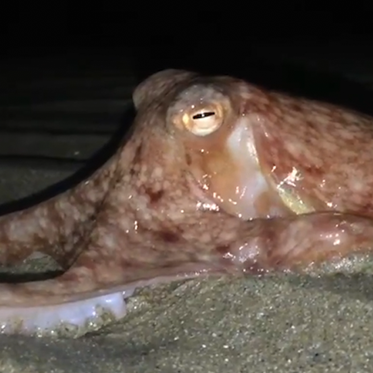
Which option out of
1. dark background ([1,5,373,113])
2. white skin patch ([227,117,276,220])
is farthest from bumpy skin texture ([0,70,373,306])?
dark background ([1,5,373,113])

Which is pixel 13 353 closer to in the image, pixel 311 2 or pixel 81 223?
pixel 81 223

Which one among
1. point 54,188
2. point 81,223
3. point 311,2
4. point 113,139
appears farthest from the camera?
point 311,2

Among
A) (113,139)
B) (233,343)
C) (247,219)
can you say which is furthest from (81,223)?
(113,139)

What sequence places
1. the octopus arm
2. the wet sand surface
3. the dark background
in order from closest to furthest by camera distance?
the wet sand surface → the octopus arm → the dark background

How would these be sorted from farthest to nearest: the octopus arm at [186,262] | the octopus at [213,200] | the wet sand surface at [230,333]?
the octopus at [213,200] → the octopus arm at [186,262] → the wet sand surface at [230,333]

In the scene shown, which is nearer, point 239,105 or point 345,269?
point 345,269

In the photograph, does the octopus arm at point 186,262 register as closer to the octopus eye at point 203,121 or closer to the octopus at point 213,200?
the octopus at point 213,200

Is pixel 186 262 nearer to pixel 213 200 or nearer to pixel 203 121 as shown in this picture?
pixel 213 200

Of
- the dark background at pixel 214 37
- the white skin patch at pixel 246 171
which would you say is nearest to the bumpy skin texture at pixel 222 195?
the white skin patch at pixel 246 171

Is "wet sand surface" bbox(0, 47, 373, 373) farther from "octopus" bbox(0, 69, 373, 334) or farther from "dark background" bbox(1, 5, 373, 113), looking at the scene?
"dark background" bbox(1, 5, 373, 113)
